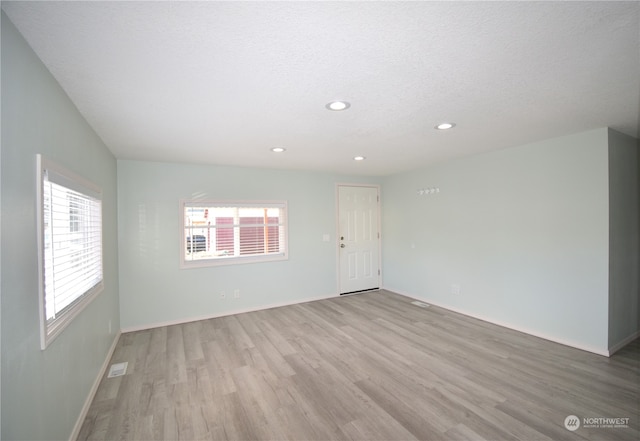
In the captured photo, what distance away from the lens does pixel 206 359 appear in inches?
119

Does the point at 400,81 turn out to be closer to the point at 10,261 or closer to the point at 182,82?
the point at 182,82

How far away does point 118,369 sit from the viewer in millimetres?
2842

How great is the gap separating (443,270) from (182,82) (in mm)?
4309

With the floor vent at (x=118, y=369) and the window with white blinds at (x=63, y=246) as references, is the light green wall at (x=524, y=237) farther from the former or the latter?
the window with white blinds at (x=63, y=246)

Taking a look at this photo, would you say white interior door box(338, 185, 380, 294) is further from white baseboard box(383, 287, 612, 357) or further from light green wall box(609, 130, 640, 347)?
light green wall box(609, 130, 640, 347)

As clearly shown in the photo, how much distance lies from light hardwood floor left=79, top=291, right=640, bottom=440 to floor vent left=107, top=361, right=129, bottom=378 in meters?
0.09

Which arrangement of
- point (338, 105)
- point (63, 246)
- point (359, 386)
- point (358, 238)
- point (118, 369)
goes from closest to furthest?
point (63, 246) < point (338, 105) < point (359, 386) < point (118, 369) < point (358, 238)

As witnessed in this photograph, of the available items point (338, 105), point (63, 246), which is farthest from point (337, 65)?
point (63, 246)

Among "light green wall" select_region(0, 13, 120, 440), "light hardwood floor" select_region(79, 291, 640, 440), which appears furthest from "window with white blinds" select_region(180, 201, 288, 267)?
"light green wall" select_region(0, 13, 120, 440)

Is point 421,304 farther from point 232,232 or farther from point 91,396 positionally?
point 91,396

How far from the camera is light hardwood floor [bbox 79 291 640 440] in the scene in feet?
6.57

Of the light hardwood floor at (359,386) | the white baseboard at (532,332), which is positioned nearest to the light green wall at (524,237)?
the white baseboard at (532,332)

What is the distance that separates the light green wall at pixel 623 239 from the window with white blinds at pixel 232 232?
4.09m

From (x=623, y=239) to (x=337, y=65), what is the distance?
3.65 meters
